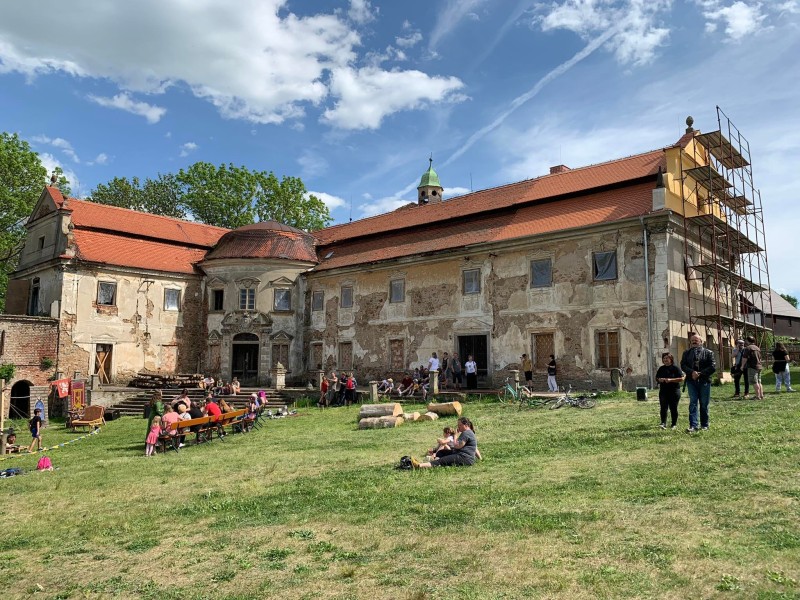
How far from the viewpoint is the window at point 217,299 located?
3397 centimetres

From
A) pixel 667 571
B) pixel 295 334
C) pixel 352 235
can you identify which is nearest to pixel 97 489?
pixel 667 571

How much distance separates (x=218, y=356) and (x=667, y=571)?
30.1 meters

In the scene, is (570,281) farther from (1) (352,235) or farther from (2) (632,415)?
(1) (352,235)

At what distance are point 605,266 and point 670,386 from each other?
11.4 meters

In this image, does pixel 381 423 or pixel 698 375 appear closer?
pixel 698 375

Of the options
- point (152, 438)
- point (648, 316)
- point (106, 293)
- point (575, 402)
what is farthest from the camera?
point (106, 293)

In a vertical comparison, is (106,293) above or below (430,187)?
below

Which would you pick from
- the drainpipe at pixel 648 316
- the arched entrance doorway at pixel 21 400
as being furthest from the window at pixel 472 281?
the arched entrance doorway at pixel 21 400

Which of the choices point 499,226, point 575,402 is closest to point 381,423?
point 575,402

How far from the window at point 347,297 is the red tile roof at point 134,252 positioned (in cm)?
851

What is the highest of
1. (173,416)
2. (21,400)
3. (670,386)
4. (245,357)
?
(245,357)

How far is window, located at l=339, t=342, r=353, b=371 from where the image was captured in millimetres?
31203

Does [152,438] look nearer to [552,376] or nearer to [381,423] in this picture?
[381,423]

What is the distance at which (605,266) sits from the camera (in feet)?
76.7
